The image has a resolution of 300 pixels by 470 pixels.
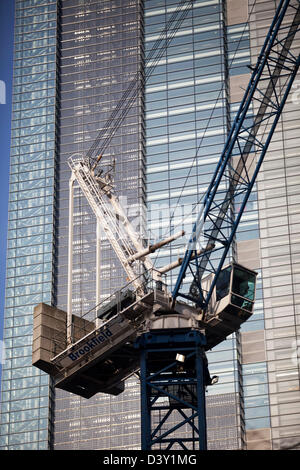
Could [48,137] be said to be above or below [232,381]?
above

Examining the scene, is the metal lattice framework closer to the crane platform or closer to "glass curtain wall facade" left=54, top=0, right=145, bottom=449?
the crane platform

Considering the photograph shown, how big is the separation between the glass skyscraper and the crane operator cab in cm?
4792

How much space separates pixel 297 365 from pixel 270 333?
535 centimetres

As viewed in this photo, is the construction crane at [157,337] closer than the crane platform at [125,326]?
Yes

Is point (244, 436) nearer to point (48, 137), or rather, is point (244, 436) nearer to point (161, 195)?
point (161, 195)

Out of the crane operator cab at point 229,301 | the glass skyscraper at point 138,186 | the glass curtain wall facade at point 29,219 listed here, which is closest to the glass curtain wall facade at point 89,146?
the glass skyscraper at point 138,186

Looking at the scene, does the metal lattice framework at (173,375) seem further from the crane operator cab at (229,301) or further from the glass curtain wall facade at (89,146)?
the glass curtain wall facade at (89,146)

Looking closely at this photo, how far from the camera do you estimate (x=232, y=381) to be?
133 meters

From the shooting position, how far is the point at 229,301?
83.1 meters

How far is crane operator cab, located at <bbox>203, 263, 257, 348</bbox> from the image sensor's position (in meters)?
83.4

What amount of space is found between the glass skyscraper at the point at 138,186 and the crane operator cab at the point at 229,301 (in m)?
47.9

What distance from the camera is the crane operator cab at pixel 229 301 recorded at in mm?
83438

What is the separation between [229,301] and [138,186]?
221 feet
